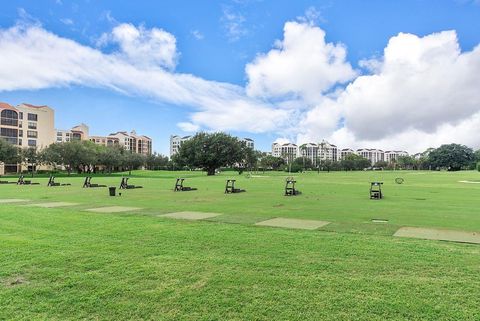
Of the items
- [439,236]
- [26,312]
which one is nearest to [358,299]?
[26,312]

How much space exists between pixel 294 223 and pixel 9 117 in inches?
4855

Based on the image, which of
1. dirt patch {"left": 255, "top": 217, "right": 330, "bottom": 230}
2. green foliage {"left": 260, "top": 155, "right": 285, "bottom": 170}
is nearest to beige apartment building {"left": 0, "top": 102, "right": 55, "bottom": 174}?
green foliage {"left": 260, "top": 155, "right": 285, "bottom": 170}

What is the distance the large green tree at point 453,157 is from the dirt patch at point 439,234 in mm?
183275

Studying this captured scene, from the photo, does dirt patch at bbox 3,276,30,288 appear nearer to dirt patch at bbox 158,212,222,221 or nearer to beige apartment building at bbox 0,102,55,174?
dirt patch at bbox 158,212,222,221

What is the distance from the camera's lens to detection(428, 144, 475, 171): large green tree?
17112 centimetres

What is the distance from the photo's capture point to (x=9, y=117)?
111312 mm

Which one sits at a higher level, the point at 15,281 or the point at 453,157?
the point at 453,157

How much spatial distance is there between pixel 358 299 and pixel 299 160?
168789 millimetres

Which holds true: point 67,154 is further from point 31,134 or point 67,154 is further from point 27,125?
point 31,134

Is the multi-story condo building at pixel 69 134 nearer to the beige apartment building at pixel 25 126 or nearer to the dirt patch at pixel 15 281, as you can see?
the beige apartment building at pixel 25 126

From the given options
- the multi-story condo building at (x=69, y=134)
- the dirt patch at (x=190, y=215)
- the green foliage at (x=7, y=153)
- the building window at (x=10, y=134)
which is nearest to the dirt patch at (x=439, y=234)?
the dirt patch at (x=190, y=215)

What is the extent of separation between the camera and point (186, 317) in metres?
4.69

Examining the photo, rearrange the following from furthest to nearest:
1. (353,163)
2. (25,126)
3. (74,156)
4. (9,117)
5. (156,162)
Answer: (353,163), (156,162), (25,126), (9,117), (74,156)

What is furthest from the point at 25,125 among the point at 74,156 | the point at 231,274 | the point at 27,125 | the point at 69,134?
the point at 231,274
